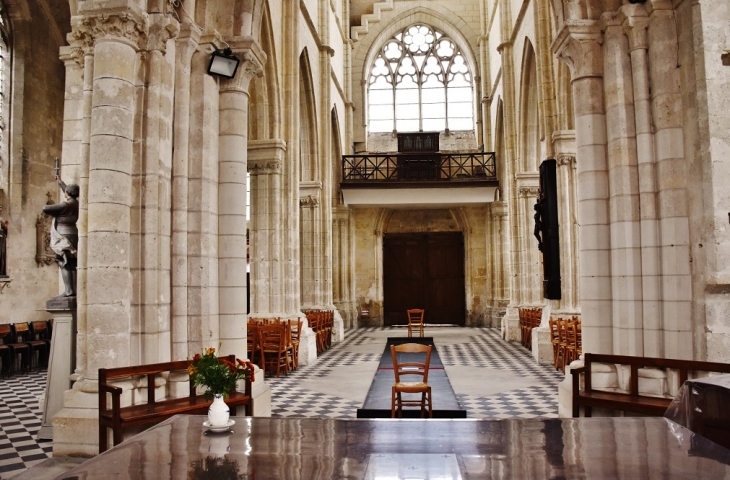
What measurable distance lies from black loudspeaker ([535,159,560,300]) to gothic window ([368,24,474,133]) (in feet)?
55.5

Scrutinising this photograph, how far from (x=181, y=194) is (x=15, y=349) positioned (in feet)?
26.1

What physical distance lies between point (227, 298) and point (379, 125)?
19668mm

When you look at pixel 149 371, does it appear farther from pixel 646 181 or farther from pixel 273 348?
pixel 273 348

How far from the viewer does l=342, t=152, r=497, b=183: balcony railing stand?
22.3 meters

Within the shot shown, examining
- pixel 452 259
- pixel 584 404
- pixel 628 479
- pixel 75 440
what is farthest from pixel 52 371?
pixel 452 259

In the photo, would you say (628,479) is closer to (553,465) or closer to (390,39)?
(553,465)

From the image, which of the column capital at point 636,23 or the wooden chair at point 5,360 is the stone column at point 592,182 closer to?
the column capital at point 636,23

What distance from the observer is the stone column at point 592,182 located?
21.9ft

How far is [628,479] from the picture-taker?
245 centimetres

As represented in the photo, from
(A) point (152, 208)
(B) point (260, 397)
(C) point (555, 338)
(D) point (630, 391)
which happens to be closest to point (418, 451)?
(D) point (630, 391)

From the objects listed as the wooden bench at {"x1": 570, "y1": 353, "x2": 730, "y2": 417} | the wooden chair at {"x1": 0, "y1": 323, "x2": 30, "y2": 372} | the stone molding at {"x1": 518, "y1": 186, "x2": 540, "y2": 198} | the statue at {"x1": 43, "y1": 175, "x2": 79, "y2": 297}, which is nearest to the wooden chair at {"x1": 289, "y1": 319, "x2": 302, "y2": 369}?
the wooden chair at {"x1": 0, "y1": 323, "x2": 30, "y2": 372}

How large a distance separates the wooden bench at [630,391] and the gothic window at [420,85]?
66.8 ft

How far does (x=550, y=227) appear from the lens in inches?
352

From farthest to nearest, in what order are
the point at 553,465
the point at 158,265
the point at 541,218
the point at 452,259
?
the point at 452,259, the point at 541,218, the point at 158,265, the point at 553,465
